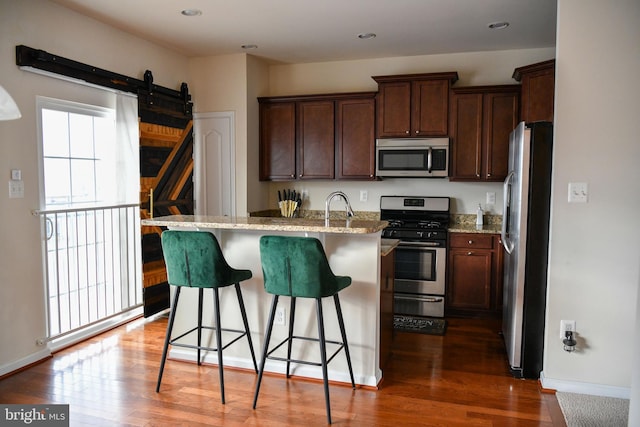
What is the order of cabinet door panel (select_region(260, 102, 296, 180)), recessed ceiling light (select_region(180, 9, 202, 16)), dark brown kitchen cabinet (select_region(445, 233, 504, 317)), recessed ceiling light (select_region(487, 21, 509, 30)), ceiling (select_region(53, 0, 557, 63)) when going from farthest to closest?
cabinet door panel (select_region(260, 102, 296, 180)) → dark brown kitchen cabinet (select_region(445, 233, 504, 317)) → recessed ceiling light (select_region(487, 21, 509, 30)) → recessed ceiling light (select_region(180, 9, 202, 16)) → ceiling (select_region(53, 0, 557, 63))

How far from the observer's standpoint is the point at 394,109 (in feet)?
15.8

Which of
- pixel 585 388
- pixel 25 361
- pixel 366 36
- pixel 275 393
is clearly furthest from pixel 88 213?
pixel 585 388

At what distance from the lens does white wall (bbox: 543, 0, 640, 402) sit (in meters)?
2.84

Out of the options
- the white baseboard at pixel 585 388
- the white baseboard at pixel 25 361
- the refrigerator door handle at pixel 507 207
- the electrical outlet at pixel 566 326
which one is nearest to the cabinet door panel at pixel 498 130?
the refrigerator door handle at pixel 507 207

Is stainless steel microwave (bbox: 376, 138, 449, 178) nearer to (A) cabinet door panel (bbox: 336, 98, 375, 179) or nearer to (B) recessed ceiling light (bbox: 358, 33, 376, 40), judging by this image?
(A) cabinet door panel (bbox: 336, 98, 375, 179)

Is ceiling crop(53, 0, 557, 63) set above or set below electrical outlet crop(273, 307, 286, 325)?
above

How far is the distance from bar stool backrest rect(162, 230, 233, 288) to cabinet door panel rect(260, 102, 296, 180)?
2.49 m

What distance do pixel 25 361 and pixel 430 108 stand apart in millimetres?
4100

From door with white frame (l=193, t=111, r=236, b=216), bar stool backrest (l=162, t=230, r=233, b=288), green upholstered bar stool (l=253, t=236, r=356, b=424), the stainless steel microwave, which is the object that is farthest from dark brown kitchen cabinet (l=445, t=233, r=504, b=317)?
bar stool backrest (l=162, t=230, r=233, b=288)

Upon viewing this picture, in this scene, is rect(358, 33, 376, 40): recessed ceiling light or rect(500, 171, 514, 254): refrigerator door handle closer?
rect(500, 171, 514, 254): refrigerator door handle

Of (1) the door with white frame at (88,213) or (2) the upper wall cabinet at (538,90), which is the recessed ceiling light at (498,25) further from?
(1) the door with white frame at (88,213)

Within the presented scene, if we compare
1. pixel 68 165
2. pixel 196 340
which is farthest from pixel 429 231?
pixel 68 165

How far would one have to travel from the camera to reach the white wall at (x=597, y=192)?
2838mm

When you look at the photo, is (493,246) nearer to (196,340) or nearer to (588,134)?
(588,134)
